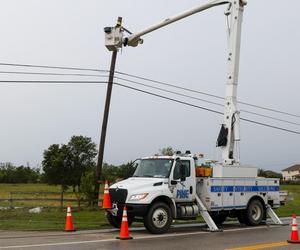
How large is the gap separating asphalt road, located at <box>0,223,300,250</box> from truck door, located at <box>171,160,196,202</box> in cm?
108

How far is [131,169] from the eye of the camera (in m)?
17.1

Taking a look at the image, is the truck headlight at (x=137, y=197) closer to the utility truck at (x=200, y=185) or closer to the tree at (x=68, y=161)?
the utility truck at (x=200, y=185)

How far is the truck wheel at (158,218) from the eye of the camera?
14.8 m

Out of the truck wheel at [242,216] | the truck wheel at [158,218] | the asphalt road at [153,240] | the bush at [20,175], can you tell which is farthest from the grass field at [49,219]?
the bush at [20,175]

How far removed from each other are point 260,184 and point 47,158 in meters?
25.7

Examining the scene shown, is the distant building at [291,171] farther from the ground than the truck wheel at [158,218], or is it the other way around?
the distant building at [291,171]

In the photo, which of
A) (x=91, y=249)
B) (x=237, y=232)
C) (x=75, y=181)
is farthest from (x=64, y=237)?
(x=75, y=181)

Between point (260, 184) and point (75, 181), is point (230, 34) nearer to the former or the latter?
point (260, 184)

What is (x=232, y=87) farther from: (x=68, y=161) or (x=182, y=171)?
(x=68, y=161)

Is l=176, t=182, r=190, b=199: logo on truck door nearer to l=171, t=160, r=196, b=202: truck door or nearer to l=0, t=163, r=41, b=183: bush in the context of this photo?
l=171, t=160, r=196, b=202: truck door

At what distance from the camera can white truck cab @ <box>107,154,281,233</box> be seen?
15.0m

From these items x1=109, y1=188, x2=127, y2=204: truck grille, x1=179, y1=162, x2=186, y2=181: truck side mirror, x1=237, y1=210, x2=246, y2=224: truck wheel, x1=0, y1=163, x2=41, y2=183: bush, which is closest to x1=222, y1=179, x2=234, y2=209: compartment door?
x1=237, y1=210, x2=246, y2=224: truck wheel

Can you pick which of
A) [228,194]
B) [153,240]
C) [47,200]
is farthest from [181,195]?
[47,200]

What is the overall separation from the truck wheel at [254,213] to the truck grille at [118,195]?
17.2 ft
